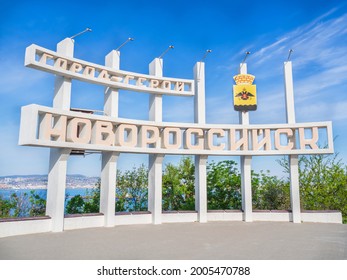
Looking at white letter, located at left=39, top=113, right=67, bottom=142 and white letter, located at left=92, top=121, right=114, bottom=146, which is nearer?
white letter, located at left=39, top=113, right=67, bottom=142

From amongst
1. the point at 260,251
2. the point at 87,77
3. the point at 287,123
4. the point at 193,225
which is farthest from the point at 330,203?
the point at 87,77

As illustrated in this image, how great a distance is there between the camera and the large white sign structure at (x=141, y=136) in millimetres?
14188

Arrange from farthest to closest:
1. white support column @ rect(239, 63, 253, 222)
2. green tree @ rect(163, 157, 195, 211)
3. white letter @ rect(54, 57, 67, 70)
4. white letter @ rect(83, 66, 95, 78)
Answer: green tree @ rect(163, 157, 195, 211)
white support column @ rect(239, 63, 253, 222)
white letter @ rect(83, 66, 95, 78)
white letter @ rect(54, 57, 67, 70)

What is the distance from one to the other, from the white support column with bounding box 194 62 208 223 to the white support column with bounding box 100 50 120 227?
16.4ft

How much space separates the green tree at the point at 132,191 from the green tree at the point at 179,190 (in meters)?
1.68

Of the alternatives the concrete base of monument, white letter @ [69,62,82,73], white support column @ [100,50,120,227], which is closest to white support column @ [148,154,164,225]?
the concrete base of monument

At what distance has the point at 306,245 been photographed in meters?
11.3

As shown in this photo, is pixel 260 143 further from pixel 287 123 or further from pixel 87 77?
pixel 87 77

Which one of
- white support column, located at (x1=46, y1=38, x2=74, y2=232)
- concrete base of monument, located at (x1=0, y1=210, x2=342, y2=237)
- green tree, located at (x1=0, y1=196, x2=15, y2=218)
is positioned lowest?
concrete base of monument, located at (x1=0, y1=210, x2=342, y2=237)

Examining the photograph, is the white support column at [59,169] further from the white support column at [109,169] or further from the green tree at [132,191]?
the green tree at [132,191]

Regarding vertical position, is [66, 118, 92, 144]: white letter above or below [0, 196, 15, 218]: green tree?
above

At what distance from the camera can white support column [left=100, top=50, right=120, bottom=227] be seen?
1570cm

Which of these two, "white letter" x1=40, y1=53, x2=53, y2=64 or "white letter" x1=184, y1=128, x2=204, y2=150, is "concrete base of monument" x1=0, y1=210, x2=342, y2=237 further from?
"white letter" x1=40, y1=53, x2=53, y2=64

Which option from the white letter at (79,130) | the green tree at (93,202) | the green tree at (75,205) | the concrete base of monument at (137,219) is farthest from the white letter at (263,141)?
the green tree at (75,205)
